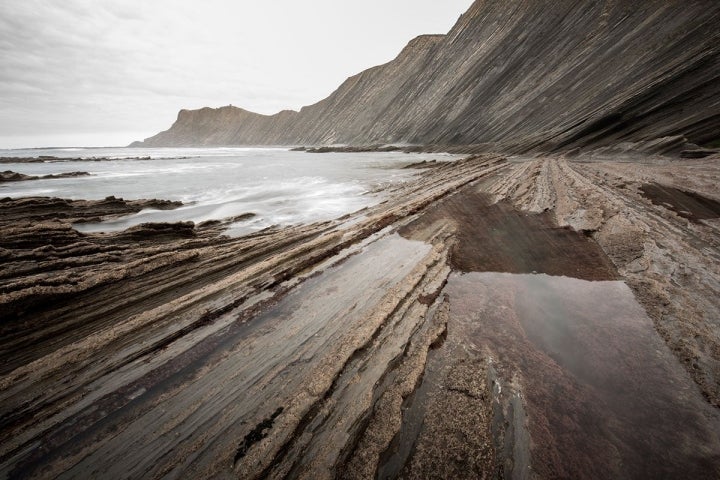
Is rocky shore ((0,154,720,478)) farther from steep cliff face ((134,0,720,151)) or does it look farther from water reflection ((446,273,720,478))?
steep cliff face ((134,0,720,151))

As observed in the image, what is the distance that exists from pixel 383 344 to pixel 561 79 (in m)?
31.9

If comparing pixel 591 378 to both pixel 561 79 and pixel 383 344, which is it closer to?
pixel 383 344

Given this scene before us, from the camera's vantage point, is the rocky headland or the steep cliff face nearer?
the rocky headland

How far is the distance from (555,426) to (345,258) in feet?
11.4

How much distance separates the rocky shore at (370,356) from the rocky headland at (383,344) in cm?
2

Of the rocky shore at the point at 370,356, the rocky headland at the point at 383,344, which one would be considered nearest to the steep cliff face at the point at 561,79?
the rocky headland at the point at 383,344

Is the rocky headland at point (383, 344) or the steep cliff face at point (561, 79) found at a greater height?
the steep cliff face at point (561, 79)

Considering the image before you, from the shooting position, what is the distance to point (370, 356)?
2.71 meters

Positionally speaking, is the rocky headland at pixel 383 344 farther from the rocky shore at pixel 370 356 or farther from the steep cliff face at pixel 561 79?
the steep cliff face at pixel 561 79

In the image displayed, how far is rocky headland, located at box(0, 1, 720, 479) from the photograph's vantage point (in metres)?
1.96

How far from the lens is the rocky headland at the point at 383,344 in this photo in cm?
196

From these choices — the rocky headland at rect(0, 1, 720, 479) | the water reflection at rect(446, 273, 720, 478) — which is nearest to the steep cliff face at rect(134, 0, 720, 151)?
the rocky headland at rect(0, 1, 720, 479)

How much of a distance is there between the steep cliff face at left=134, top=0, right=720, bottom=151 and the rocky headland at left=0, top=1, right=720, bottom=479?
1222 cm

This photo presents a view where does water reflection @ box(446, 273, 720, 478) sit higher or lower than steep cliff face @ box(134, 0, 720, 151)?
lower
